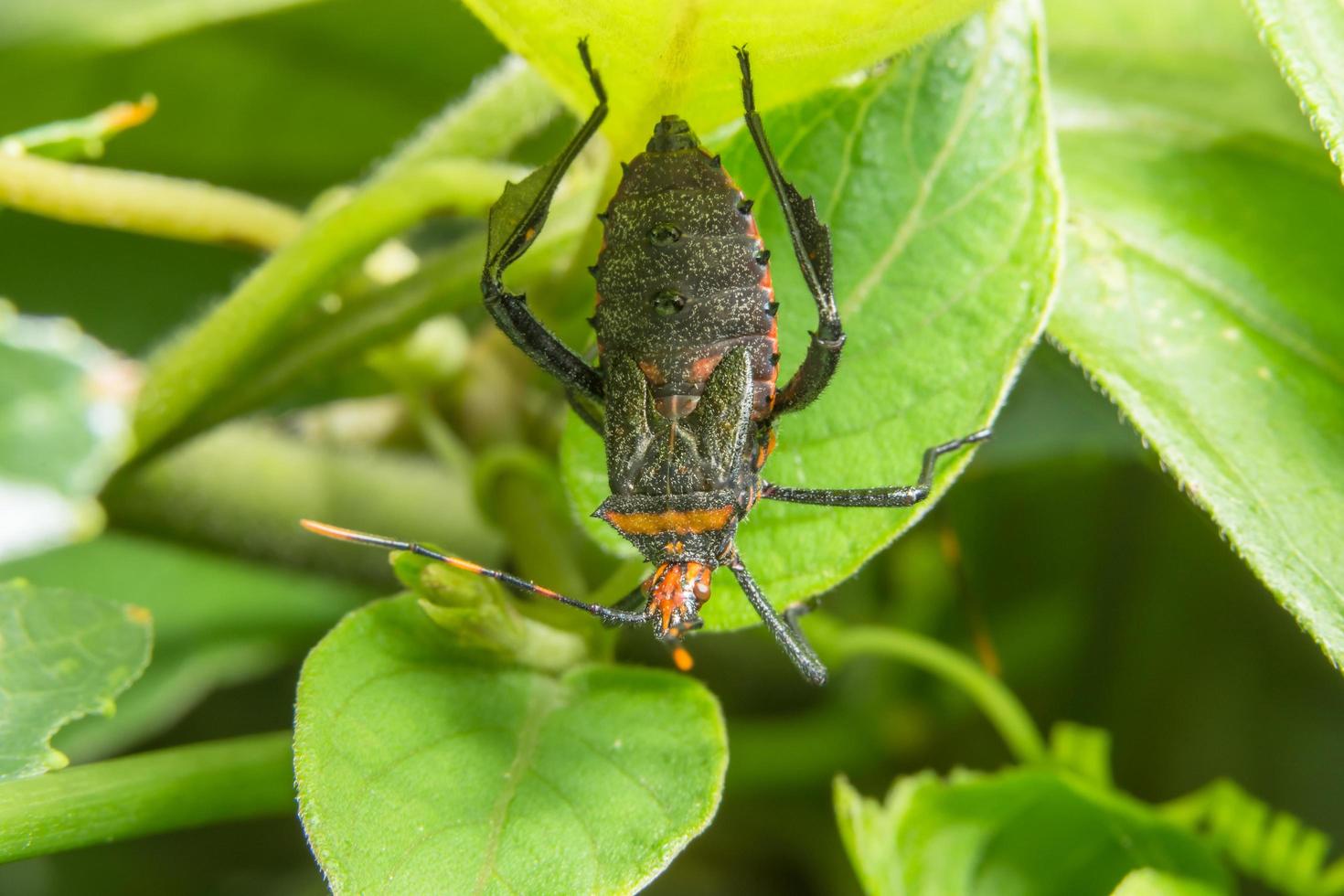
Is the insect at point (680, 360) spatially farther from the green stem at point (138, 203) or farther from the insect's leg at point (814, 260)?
the green stem at point (138, 203)

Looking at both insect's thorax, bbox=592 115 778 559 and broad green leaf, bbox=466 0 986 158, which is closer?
broad green leaf, bbox=466 0 986 158

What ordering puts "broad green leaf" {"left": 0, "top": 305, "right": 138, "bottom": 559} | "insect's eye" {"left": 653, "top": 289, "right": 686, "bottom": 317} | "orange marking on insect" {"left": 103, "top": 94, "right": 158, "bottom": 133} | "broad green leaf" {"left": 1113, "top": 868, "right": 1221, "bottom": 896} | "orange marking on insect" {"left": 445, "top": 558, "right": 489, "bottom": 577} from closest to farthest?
"broad green leaf" {"left": 1113, "top": 868, "right": 1221, "bottom": 896} → "orange marking on insect" {"left": 445, "top": 558, "right": 489, "bottom": 577} → "insect's eye" {"left": 653, "top": 289, "right": 686, "bottom": 317} → "orange marking on insect" {"left": 103, "top": 94, "right": 158, "bottom": 133} → "broad green leaf" {"left": 0, "top": 305, "right": 138, "bottom": 559}

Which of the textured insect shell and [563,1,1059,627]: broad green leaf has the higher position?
[563,1,1059,627]: broad green leaf

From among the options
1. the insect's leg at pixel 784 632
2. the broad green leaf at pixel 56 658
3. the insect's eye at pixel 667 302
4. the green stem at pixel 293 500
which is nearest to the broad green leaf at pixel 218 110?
the green stem at pixel 293 500

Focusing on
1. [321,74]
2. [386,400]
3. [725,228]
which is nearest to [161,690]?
[386,400]

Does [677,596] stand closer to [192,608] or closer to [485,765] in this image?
[485,765]

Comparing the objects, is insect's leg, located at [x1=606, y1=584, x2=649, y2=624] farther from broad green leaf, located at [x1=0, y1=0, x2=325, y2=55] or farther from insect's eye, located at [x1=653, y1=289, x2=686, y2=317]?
broad green leaf, located at [x1=0, y1=0, x2=325, y2=55]

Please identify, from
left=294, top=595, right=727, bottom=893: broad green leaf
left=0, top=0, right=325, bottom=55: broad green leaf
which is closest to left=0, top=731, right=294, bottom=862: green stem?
left=294, top=595, right=727, bottom=893: broad green leaf
